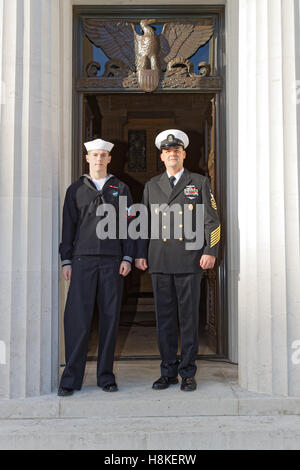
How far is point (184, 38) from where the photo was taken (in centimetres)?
537

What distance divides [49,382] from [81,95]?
329cm

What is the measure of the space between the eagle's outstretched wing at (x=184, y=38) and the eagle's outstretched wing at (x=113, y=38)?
0.41m

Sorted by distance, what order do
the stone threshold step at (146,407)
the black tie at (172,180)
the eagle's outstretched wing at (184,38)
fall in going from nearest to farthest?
the stone threshold step at (146,407) → the black tie at (172,180) → the eagle's outstretched wing at (184,38)

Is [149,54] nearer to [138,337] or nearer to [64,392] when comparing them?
[64,392]

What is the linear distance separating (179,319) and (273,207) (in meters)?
1.32

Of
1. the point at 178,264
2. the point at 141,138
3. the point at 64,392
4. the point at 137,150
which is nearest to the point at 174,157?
the point at 178,264

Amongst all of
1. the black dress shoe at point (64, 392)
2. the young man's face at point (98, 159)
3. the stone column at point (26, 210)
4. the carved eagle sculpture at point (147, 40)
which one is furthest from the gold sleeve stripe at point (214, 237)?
the carved eagle sculpture at point (147, 40)

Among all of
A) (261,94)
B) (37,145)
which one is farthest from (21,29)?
(261,94)

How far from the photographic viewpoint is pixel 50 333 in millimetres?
4051

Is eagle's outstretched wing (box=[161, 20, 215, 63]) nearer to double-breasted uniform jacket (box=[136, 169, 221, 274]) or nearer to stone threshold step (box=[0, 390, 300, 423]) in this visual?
double-breasted uniform jacket (box=[136, 169, 221, 274])

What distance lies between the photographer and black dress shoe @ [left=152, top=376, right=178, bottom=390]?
13.0 ft

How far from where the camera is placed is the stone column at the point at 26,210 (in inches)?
154

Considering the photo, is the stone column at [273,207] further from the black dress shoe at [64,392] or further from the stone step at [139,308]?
the stone step at [139,308]

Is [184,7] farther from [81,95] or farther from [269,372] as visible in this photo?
[269,372]
